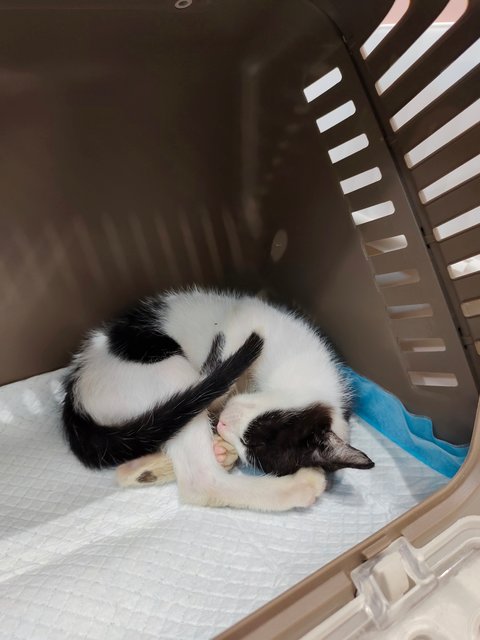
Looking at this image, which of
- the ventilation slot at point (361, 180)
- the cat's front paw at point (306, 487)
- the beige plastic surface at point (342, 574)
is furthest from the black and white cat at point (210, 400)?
the ventilation slot at point (361, 180)

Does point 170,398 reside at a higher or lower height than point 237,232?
lower

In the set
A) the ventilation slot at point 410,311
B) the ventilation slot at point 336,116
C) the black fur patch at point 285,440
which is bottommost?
the black fur patch at point 285,440

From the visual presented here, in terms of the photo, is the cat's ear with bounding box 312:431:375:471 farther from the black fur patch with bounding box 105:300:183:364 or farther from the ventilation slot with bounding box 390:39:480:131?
the ventilation slot with bounding box 390:39:480:131

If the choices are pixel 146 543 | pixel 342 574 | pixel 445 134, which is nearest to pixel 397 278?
pixel 445 134

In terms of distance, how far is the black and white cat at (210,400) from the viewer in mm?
1107

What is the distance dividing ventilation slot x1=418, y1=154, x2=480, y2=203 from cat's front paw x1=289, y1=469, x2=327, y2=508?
2.19 feet

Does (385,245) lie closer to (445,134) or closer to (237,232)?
(445,134)

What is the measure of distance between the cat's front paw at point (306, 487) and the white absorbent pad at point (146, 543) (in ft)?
0.20

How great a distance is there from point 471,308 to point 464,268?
0.15 metres

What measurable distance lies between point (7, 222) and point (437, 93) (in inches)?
43.4

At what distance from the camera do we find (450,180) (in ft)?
3.48

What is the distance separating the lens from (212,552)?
1.05 metres

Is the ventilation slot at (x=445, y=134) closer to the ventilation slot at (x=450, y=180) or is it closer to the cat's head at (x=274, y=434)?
the ventilation slot at (x=450, y=180)

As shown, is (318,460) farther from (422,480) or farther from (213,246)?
(213,246)
